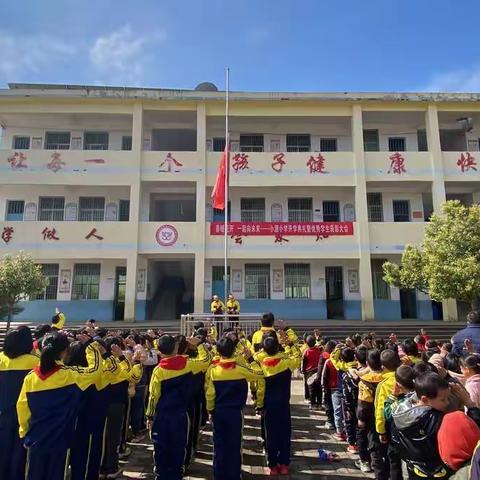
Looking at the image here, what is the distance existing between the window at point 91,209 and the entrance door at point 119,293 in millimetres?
2287

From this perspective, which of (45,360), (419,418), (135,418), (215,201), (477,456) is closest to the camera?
(477,456)

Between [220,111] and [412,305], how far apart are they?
35.4ft

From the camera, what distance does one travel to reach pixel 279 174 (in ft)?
53.0

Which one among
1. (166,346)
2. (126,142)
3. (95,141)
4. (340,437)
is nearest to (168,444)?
(166,346)

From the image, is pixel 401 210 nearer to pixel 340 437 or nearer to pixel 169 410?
pixel 340 437

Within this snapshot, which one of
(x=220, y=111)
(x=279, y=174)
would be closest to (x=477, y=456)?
(x=279, y=174)

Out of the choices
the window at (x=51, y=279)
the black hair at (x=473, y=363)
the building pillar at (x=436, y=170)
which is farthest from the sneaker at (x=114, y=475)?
the building pillar at (x=436, y=170)

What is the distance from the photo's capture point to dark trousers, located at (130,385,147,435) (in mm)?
5480

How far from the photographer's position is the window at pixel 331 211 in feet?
56.0

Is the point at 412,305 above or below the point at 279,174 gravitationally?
below

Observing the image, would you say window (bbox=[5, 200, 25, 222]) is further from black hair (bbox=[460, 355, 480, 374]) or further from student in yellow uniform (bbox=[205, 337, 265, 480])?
black hair (bbox=[460, 355, 480, 374])

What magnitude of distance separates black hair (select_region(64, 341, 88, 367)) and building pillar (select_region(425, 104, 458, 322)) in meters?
14.9

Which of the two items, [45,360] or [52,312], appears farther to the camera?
[52,312]

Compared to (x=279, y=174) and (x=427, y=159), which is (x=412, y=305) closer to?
(x=427, y=159)
